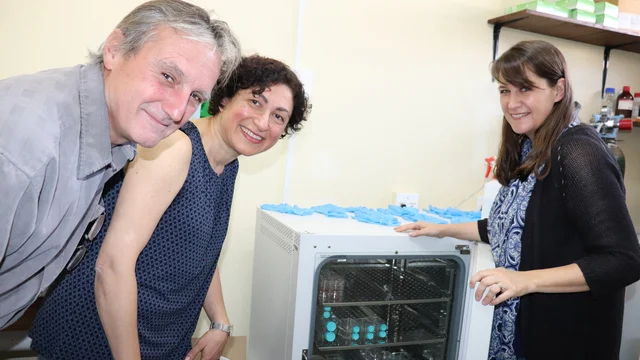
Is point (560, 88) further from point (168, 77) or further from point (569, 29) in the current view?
point (569, 29)

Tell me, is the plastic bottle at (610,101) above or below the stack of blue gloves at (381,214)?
above

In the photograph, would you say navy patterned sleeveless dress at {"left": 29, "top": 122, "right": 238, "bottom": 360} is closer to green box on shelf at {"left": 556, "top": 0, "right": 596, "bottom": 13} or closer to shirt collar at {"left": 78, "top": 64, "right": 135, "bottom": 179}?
shirt collar at {"left": 78, "top": 64, "right": 135, "bottom": 179}

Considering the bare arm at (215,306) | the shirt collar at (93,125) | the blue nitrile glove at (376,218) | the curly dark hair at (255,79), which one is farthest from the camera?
the blue nitrile glove at (376,218)

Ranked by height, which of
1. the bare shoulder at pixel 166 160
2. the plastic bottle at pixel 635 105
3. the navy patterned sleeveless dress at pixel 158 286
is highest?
the plastic bottle at pixel 635 105

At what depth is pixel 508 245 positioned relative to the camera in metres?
1.41

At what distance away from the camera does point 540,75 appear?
4.38 ft

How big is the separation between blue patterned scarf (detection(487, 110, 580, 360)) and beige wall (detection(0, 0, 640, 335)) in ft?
2.95

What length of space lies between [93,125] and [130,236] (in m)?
0.26

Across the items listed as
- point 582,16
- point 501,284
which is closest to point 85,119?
point 501,284

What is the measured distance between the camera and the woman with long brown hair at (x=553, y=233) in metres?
1.16

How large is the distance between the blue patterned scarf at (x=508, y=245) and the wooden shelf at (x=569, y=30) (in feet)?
3.55

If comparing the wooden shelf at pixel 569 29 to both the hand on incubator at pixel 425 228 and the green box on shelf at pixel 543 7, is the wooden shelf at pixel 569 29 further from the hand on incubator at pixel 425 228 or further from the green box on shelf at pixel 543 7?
the hand on incubator at pixel 425 228

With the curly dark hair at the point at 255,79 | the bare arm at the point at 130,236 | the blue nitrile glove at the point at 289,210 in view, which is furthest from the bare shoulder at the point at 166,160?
the blue nitrile glove at the point at 289,210

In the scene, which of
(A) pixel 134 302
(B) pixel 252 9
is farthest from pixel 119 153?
(B) pixel 252 9
